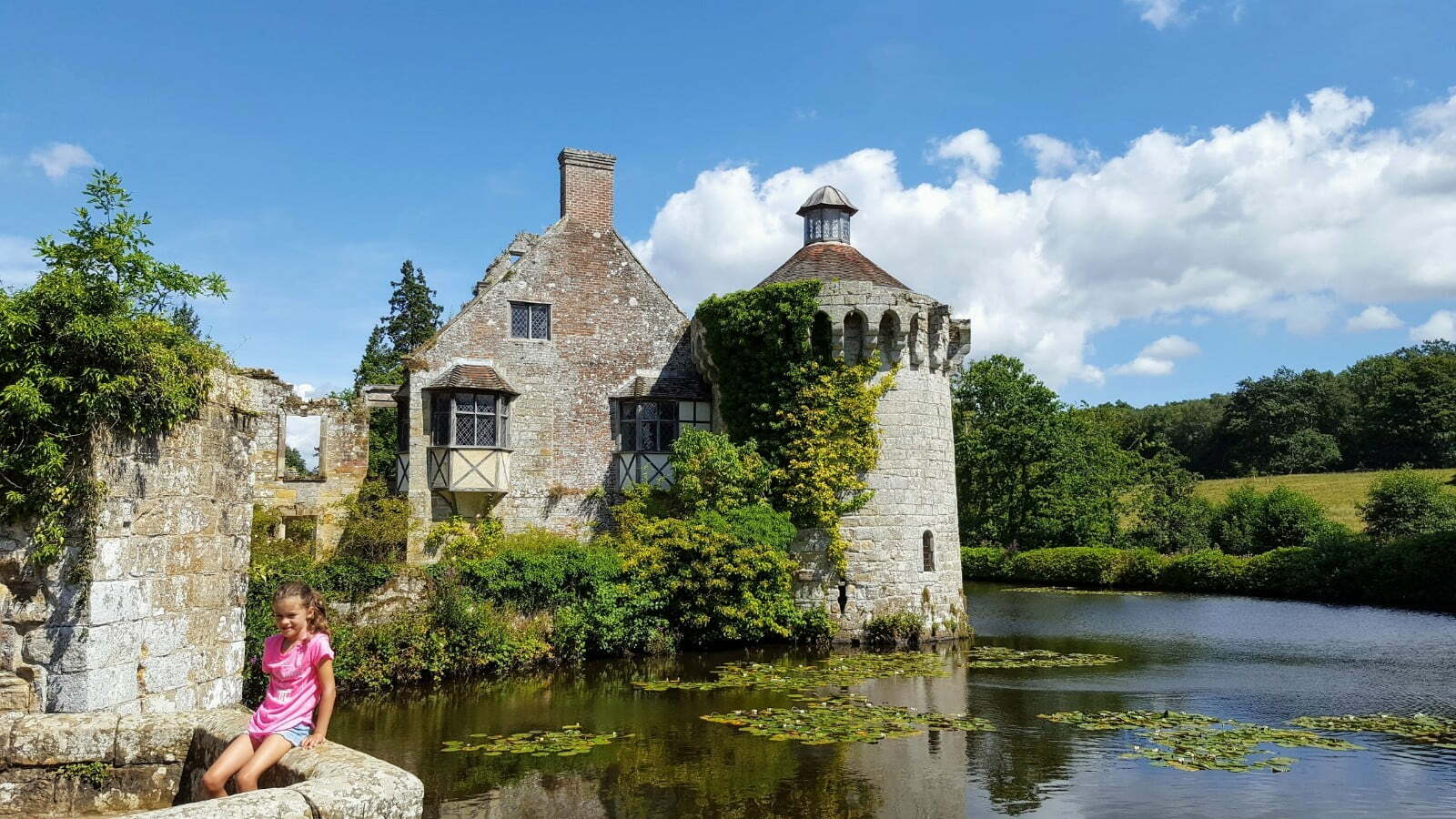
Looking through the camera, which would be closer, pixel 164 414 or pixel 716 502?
pixel 164 414

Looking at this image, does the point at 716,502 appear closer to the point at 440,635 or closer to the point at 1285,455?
the point at 440,635

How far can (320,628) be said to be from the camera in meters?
4.70

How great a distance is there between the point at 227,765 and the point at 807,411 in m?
14.8

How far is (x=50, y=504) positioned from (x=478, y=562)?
33.8 ft

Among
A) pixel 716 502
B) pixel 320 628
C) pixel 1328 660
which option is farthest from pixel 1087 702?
pixel 320 628

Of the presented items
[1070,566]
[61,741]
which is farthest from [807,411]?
[1070,566]

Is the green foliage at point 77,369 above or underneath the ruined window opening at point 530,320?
underneath

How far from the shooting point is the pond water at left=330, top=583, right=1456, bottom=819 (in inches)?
328

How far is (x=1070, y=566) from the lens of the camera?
34.3 metres

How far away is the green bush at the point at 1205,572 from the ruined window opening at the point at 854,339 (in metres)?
18.5

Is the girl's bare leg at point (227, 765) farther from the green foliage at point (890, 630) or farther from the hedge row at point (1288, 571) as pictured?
→ the hedge row at point (1288, 571)

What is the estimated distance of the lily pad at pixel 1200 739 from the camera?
945 centimetres

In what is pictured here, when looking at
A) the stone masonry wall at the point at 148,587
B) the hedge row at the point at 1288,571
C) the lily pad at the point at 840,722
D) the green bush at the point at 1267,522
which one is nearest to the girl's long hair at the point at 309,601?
the stone masonry wall at the point at 148,587

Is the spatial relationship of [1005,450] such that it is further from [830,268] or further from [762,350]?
[762,350]
